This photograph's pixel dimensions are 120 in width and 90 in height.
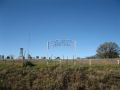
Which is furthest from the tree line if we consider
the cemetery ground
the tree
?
the cemetery ground

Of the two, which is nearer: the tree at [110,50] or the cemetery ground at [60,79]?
the cemetery ground at [60,79]

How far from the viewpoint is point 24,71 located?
27.2m

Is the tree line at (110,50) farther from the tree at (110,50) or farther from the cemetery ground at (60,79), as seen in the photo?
the cemetery ground at (60,79)

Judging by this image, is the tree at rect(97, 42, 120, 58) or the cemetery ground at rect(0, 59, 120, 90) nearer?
the cemetery ground at rect(0, 59, 120, 90)

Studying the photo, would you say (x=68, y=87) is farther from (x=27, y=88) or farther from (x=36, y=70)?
(x=36, y=70)

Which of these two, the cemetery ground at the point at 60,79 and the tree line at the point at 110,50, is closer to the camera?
the cemetery ground at the point at 60,79

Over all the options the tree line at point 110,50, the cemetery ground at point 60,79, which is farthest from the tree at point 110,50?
the cemetery ground at point 60,79

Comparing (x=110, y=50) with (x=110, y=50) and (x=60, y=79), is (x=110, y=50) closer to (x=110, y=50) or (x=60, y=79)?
(x=110, y=50)

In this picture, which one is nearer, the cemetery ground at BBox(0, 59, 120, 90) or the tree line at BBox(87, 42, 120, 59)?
the cemetery ground at BBox(0, 59, 120, 90)

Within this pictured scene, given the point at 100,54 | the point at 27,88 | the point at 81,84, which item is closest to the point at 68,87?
the point at 81,84

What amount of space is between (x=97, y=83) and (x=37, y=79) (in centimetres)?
535

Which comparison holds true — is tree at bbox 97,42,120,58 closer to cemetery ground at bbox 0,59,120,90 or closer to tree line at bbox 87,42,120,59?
tree line at bbox 87,42,120,59

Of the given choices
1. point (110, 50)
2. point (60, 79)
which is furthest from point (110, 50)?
point (60, 79)

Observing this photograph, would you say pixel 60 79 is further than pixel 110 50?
No
